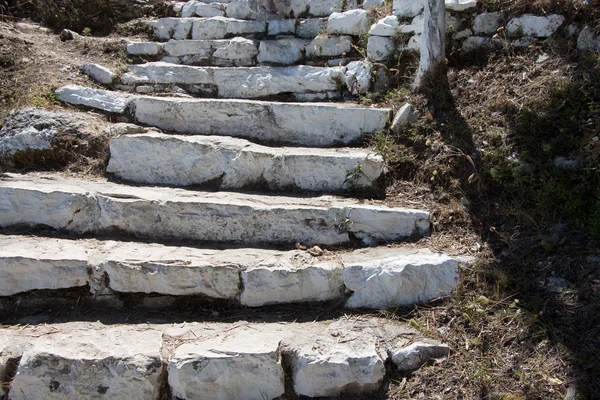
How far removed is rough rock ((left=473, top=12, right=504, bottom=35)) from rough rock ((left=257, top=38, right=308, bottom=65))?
1.75m

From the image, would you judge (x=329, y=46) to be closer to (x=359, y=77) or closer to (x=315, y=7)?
(x=359, y=77)

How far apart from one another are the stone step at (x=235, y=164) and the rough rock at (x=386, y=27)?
4.66ft

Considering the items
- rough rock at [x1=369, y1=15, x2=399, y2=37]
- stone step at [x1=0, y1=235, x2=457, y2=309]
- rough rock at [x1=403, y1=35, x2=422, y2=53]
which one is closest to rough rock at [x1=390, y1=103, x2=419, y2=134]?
rough rock at [x1=403, y1=35, x2=422, y2=53]

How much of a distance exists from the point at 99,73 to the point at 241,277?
10.2ft

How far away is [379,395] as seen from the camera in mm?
2791

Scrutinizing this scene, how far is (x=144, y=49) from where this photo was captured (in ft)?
18.3

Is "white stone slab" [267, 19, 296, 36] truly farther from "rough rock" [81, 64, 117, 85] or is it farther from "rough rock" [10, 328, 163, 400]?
"rough rock" [10, 328, 163, 400]

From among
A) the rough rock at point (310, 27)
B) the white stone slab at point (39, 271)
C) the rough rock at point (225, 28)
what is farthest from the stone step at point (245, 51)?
the white stone slab at point (39, 271)

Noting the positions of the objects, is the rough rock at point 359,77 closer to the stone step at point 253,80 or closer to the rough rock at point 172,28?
the stone step at point 253,80

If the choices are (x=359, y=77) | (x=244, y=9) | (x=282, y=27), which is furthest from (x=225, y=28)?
(x=359, y=77)

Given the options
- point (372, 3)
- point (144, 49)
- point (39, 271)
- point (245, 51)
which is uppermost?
point (372, 3)

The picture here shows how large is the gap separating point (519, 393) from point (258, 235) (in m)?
1.88

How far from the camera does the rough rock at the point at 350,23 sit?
513 centimetres

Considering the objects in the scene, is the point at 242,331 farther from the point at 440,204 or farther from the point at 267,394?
the point at 440,204
